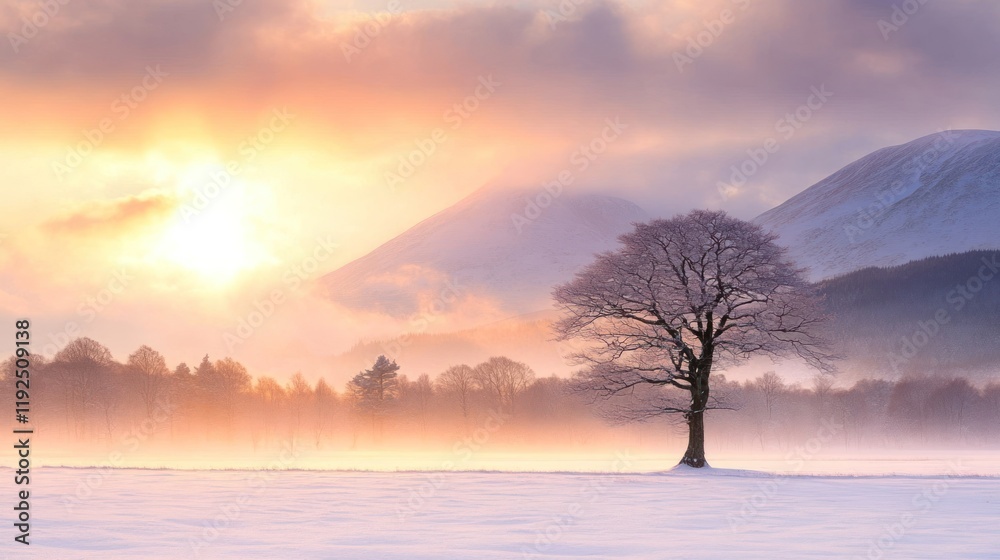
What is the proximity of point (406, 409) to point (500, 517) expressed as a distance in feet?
389

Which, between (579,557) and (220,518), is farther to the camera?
(220,518)

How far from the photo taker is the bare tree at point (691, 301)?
171 ft

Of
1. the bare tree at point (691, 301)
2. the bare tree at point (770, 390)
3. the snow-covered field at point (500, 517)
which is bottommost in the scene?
the snow-covered field at point (500, 517)

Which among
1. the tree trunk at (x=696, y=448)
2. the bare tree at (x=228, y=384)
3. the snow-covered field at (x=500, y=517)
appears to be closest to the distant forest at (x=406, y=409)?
the bare tree at (x=228, y=384)

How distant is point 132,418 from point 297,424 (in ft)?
132

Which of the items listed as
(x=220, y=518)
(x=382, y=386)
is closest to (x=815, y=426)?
(x=382, y=386)

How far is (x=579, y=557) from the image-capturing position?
20.2m

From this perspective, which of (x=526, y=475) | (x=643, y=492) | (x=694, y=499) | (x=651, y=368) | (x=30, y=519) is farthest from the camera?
(x=651, y=368)

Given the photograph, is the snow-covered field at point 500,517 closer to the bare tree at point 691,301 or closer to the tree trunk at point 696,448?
the tree trunk at point 696,448

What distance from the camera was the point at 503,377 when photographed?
161 m

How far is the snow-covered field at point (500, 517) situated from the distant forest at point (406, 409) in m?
64.8

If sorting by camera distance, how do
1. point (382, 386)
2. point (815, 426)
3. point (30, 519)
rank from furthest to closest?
1. point (815, 426)
2. point (382, 386)
3. point (30, 519)

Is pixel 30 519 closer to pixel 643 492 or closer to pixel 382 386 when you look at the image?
pixel 643 492

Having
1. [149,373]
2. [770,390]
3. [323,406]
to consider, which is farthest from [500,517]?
[323,406]
